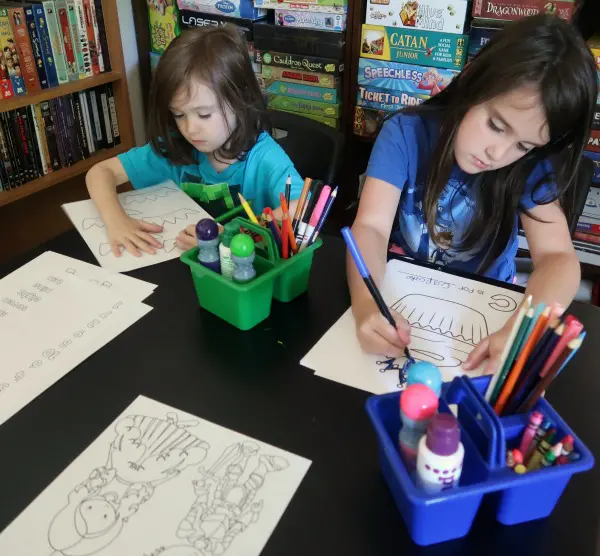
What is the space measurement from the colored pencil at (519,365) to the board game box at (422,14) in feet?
4.38

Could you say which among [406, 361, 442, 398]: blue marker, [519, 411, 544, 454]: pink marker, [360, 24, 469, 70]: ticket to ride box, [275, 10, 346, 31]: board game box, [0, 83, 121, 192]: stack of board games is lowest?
[0, 83, 121, 192]: stack of board games

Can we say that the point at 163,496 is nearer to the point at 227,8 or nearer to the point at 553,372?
the point at 553,372

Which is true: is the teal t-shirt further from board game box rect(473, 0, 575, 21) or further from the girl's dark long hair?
board game box rect(473, 0, 575, 21)

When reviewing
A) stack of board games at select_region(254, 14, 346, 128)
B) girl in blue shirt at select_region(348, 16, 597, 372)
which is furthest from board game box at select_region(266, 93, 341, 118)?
girl in blue shirt at select_region(348, 16, 597, 372)

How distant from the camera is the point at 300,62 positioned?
1841 millimetres

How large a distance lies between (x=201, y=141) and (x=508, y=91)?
1.87 ft

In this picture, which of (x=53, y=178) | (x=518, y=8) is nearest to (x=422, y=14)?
(x=518, y=8)

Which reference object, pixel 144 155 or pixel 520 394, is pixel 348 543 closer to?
pixel 520 394

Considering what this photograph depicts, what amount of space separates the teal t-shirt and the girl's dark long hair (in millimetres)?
299

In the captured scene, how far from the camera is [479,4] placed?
1.49m

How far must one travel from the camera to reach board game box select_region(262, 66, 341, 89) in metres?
1.83

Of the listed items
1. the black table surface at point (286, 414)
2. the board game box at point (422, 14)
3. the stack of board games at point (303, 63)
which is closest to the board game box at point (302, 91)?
the stack of board games at point (303, 63)

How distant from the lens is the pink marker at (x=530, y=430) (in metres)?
0.46

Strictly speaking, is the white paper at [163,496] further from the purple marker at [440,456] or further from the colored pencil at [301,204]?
the colored pencil at [301,204]
